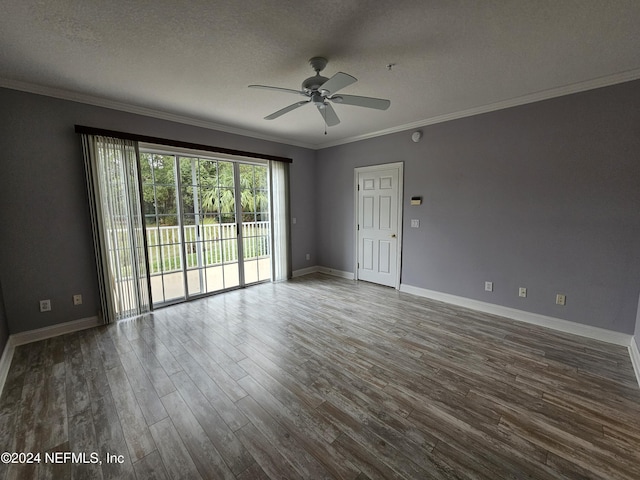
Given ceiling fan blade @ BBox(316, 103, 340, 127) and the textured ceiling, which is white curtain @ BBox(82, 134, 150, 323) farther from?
ceiling fan blade @ BBox(316, 103, 340, 127)

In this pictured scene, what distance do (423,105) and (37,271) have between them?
16.2 ft

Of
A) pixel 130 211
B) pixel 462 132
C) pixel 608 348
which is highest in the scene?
pixel 462 132

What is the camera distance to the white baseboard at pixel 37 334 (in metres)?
2.35

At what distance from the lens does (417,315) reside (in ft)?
11.3

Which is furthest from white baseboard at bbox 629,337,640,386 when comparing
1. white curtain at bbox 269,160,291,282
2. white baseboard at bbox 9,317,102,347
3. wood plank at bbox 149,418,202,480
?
white baseboard at bbox 9,317,102,347

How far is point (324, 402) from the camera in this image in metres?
1.93

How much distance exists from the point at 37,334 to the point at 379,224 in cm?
475

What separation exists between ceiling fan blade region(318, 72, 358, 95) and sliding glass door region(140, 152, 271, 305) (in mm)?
2675

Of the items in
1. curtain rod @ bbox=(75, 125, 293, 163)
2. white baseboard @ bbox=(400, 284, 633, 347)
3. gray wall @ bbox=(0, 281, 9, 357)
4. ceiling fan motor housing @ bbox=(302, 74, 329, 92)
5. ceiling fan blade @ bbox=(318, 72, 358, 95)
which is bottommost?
white baseboard @ bbox=(400, 284, 633, 347)

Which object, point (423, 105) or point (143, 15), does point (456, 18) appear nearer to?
point (423, 105)

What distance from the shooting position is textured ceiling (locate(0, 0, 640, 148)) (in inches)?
66.7

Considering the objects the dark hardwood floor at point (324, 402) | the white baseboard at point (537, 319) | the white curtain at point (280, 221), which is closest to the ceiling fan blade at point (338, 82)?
the dark hardwood floor at point (324, 402)

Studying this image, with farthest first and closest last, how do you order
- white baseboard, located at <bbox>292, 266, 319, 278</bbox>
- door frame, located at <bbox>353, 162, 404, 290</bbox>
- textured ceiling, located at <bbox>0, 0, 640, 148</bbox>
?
white baseboard, located at <bbox>292, 266, 319, 278</bbox> < door frame, located at <bbox>353, 162, 404, 290</bbox> < textured ceiling, located at <bbox>0, 0, 640, 148</bbox>

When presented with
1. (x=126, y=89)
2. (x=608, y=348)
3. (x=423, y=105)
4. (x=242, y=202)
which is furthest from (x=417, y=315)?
(x=126, y=89)
